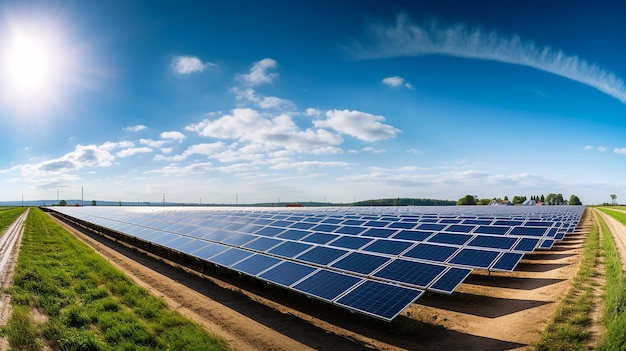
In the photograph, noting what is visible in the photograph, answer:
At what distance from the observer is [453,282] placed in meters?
Result: 11.6

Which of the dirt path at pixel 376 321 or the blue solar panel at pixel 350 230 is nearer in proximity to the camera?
the dirt path at pixel 376 321

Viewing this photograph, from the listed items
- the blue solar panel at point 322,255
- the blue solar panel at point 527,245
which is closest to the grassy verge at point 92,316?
the blue solar panel at point 322,255

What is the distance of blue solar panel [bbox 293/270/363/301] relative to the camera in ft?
35.4

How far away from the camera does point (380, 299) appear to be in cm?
999

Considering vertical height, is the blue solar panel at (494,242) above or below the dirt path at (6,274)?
above

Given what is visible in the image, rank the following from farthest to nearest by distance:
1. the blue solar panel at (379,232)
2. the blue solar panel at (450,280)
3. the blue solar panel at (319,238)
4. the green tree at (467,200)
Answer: the green tree at (467,200) < the blue solar panel at (379,232) < the blue solar panel at (319,238) < the blue solar panel at (450,280)

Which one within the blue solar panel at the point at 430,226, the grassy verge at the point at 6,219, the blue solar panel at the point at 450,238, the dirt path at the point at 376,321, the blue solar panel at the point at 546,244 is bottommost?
the dirt path at the point at 376,321

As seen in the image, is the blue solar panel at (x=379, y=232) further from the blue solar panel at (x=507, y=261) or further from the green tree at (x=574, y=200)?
the green tree at (x=574, y=200)

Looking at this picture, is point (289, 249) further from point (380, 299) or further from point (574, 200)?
point (574, 200)

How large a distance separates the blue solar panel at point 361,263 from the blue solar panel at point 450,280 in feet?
7.78

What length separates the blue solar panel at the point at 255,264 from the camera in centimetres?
1413

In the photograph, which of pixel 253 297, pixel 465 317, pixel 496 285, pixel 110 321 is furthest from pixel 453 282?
pixel 110 321

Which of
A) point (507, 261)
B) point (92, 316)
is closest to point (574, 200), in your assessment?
point (507, 261)

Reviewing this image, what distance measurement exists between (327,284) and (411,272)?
130 inches
